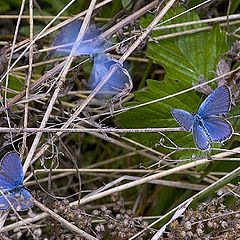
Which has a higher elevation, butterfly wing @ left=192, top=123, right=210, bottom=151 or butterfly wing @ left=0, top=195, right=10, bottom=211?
butterfly wing @ left=192, top=123, right=210, bottom=151

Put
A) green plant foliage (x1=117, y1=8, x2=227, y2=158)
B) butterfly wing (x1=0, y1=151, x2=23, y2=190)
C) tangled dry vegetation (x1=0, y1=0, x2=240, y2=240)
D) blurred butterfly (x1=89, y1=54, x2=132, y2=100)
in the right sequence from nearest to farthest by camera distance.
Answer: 1. butterfly wing (x1=0, y1=151, x2=23, y2=190)
2. tangled dry vegetation (x1=0, y1=0, x2=240, y2=240)
3. blurred butterfly (x1=89, y1=54, x2=132, y2=100)
4. green plant foliage (x1=117, y1=8, x2=227, y2=158)

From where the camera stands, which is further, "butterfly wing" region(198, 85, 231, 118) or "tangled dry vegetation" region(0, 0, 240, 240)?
"tangled dry vegetation" region(0, 0, 240, 240)

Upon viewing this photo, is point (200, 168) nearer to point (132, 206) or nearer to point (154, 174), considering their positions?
point (154, 174)

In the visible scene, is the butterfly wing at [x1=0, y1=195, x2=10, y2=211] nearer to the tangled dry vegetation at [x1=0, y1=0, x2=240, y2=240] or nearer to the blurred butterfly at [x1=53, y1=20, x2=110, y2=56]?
the tangled dry vegetation at [x1=0, y1=0, x2=240, y2=240]

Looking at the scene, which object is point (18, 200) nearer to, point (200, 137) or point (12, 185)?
point (12, 185)

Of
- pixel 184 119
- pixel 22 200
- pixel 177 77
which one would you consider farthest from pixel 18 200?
pixel 177 77

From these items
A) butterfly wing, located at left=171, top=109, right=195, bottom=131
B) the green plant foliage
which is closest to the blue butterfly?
butterfly wing, located at left=171, top=109, right=195, bottom=131

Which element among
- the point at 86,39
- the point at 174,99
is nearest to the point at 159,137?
the point at 174,99

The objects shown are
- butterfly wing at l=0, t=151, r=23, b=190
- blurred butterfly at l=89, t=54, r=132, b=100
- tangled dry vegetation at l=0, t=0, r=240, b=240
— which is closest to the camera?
butterfly wing at l=0, t=151, r=23, b=190
